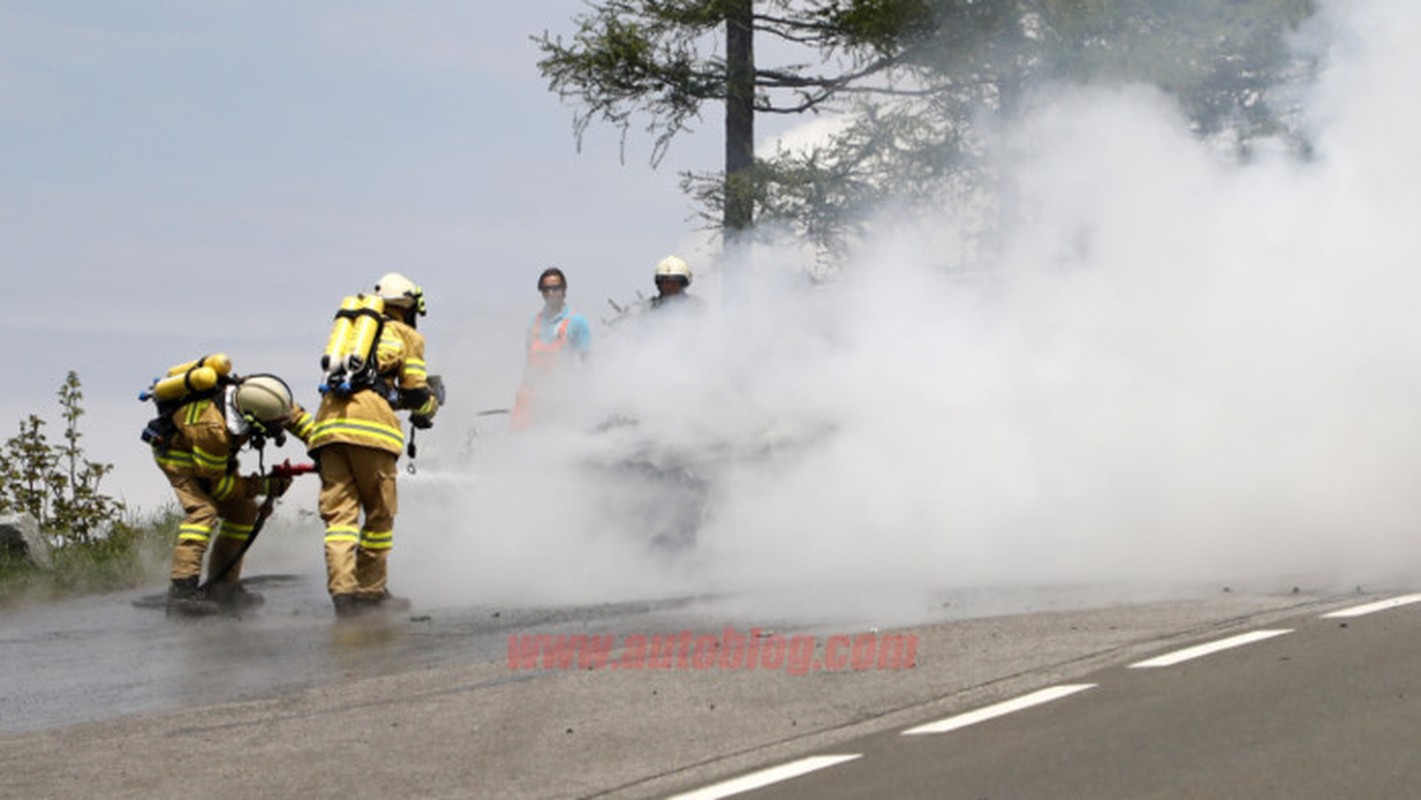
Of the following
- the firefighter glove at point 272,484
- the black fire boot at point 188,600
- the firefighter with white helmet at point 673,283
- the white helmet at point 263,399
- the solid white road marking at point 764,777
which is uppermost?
the firefighter with white helmet at point 673,283

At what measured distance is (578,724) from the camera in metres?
7.77

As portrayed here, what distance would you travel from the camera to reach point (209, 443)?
12852 mm

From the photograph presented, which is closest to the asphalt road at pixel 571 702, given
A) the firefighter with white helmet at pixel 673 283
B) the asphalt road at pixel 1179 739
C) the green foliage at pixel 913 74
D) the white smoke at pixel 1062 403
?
the asphalt road at pixel 1179 739

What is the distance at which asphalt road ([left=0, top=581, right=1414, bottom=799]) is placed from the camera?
→ 22.9ft

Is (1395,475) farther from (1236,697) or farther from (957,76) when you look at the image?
(957,76)

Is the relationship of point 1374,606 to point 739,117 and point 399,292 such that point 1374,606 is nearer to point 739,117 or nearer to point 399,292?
point 399,292

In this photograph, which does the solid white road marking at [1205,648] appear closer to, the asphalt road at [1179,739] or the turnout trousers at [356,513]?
the asphalt road at [1179,739]

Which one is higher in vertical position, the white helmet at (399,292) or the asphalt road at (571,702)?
the white helmet at (399,292)

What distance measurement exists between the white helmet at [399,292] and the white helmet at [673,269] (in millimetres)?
2212

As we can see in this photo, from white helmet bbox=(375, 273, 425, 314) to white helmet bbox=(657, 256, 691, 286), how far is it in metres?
2.21

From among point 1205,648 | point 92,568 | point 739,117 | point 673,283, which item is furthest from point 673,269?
point 739,117

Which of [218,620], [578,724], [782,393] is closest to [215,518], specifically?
[218,620]

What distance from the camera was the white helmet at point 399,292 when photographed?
12.6 metres

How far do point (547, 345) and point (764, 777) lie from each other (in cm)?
874
